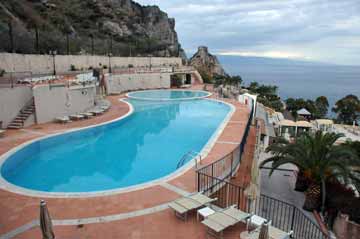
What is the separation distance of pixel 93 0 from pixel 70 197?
5248cm

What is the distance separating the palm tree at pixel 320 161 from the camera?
8758 mm

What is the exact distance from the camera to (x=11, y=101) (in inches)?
531

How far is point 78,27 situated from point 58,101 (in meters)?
36.6

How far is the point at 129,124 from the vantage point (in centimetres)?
1600

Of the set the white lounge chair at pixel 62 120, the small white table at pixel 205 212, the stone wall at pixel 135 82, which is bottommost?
the small white table at pixel 205 212

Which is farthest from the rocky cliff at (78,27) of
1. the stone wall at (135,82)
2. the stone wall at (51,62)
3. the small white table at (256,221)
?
the small white table at (256,221)

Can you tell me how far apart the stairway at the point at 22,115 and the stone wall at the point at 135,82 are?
12.2 meters

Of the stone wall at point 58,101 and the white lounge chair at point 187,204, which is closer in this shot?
the white lounge chair at point 187,204

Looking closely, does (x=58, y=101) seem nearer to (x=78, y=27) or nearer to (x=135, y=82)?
(x=135, y=82)

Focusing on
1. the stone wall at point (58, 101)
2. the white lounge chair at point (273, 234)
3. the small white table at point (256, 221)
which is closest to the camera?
the white lounge chair at point (273, 234)

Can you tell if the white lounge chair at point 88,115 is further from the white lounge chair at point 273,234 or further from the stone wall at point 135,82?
the white lounge chair at point 273,234

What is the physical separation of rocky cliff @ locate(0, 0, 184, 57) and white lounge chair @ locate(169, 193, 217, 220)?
77.3 feet

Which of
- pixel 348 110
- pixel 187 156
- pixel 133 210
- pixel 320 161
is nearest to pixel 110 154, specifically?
pixel 187 156

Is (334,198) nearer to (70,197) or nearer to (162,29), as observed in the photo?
(70,197)
